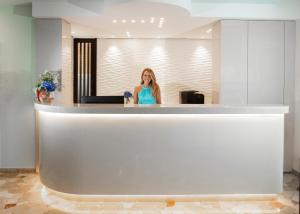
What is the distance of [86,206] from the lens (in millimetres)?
4074

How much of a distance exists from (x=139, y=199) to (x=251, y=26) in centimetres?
359

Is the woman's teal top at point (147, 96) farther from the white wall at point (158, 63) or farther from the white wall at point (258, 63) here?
the white wall at point (158, 63)

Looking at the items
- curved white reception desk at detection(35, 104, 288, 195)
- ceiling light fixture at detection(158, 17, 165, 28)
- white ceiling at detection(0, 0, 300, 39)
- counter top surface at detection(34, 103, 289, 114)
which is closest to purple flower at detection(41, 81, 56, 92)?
curved white reception desk at detection(35, 104, 288, 195)

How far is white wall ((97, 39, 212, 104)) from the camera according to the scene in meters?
8.44

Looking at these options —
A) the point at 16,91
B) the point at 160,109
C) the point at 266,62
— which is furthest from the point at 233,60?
the point at 16,91

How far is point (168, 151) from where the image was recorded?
409 centimetres

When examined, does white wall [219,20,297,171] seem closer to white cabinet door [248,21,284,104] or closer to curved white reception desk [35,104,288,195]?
white cabinet door [248,21,284,104]

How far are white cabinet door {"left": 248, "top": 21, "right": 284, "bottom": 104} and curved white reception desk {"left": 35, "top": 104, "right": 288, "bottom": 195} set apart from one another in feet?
5.93

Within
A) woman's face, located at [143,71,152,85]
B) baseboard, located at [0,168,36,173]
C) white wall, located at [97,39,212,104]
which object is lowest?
baseboard, located at [0,168,36,173]

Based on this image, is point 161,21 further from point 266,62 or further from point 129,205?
point 129,205

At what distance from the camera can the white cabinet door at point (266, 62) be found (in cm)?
581

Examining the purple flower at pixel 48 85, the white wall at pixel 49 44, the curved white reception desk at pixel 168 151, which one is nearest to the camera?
the curved white reception desk at pixel 168 151

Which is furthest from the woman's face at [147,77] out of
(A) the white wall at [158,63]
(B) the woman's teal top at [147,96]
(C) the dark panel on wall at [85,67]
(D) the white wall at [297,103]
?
(C) the dark panel on wall at [85,67]

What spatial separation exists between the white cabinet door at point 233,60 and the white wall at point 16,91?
3.31 metres
